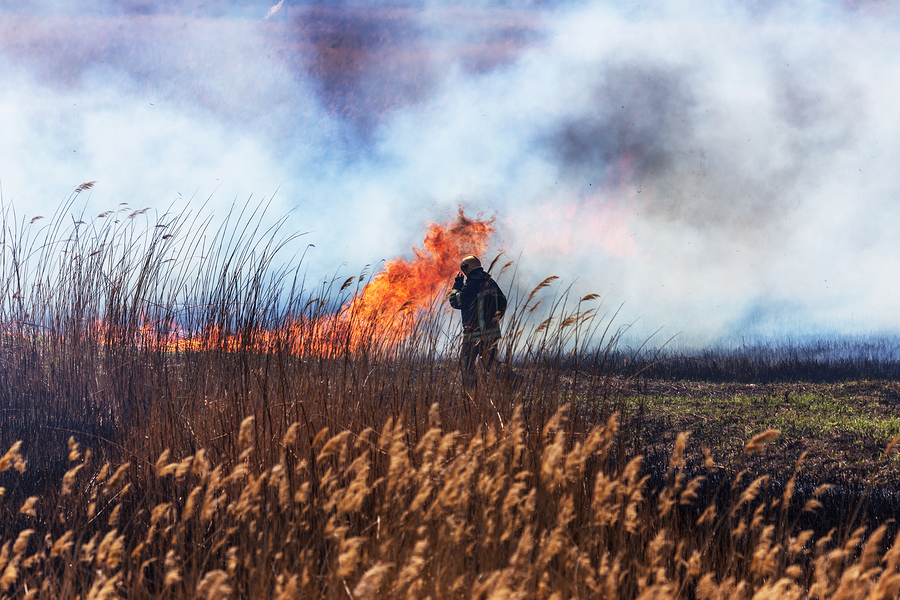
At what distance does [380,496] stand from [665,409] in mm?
6488

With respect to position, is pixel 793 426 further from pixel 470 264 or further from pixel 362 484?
pixel 362 484

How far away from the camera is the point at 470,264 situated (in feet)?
26.7

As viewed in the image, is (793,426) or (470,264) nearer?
(793,426)

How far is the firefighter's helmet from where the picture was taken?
318 inches

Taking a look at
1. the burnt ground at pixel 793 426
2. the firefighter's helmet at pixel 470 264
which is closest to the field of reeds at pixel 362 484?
the burnt ground at pixel 793 426

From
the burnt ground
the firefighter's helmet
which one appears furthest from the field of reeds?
the firefighter's helmet

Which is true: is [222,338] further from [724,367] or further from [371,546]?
[724,367]

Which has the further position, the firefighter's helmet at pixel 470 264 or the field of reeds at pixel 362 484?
the firefighter's helmet at pixel 470 264

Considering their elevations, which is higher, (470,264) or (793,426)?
(470,264)

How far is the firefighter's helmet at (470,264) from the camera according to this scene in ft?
26.5

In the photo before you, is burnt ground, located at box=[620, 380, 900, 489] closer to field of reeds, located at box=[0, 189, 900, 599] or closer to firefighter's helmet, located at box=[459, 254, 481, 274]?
field of reeds, located at box=[0, 189, 900, 599]

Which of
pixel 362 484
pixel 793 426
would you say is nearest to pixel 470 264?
pixel 793 426

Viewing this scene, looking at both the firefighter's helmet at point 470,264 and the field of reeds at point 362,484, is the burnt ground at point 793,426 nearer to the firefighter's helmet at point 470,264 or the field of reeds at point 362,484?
the field of reeds at point 362,484

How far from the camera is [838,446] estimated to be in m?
6.60
